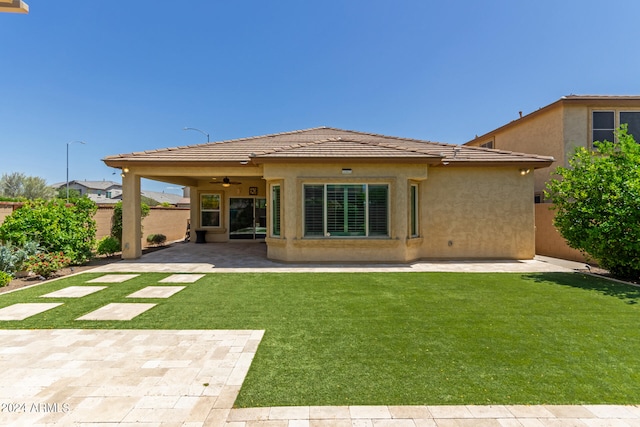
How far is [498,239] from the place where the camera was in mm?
11742

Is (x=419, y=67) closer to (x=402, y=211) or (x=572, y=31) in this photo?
(x=572, y=31)

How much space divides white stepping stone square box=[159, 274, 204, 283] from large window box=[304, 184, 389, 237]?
4.09 m

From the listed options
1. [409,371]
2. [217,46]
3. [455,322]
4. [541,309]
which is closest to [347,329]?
[409,371]

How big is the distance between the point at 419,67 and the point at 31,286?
20.1 metres

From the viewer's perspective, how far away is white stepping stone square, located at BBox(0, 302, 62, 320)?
5.53 metres

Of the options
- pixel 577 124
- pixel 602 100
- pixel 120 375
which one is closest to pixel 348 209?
pixel 120 375

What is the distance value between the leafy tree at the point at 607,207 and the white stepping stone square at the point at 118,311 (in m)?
11.4

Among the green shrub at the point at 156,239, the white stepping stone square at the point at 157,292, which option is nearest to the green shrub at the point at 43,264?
the white stepping stone square at the point at 157,292

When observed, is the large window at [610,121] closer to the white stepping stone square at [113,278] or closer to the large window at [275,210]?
the large window at [275,210]

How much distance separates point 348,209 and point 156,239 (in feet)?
38.6

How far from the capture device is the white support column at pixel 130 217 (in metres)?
11.9

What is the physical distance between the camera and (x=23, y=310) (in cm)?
586

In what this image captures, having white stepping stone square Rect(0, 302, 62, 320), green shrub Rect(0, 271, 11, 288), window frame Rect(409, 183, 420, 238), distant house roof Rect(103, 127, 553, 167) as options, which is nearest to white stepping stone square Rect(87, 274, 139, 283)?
green shrub Rect(0, 271, 11, 288)

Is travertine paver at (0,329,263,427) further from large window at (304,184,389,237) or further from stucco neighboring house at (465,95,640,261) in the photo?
stucco neighboring house at (465,95,640,261)
